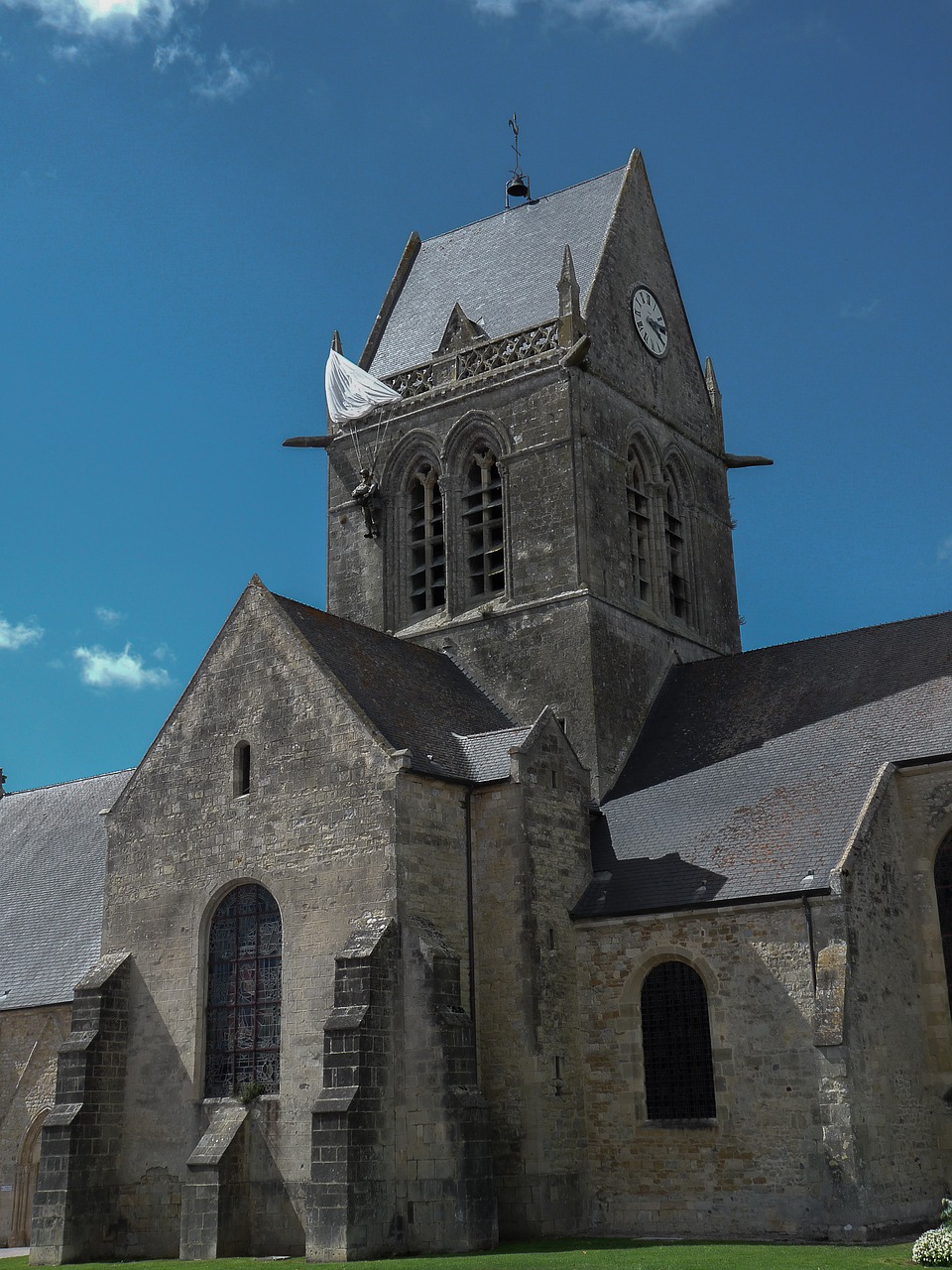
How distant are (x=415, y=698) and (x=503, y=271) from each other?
1157 cm

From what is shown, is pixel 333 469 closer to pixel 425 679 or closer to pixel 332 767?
pixel 425 679

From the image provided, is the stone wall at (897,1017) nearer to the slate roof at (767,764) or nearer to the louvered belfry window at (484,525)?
the slate roof at (767,764)

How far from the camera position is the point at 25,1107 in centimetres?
2506

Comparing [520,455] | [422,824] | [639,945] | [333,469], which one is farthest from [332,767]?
[333,469]

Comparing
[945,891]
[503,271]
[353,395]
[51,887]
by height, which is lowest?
[945,891]

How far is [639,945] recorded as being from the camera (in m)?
20.6

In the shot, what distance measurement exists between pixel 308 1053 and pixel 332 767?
4093 mm

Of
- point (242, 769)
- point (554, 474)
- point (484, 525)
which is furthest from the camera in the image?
point (484, 525)

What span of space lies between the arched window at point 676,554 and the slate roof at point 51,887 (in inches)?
474

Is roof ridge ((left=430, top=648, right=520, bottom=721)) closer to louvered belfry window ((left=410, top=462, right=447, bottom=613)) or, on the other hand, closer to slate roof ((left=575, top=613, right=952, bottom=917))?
louvered belfry window ((left=410, top=462, right=447, bottom=613))

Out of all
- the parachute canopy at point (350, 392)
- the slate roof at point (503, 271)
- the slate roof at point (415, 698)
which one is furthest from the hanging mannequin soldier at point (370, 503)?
the slate roof at point (415, 698)

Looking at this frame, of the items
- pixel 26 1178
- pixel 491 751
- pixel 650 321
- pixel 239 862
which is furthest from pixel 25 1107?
pixel 650 321

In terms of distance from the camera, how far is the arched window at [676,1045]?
64.3 ft

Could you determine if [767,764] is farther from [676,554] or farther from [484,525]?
[484,525]
